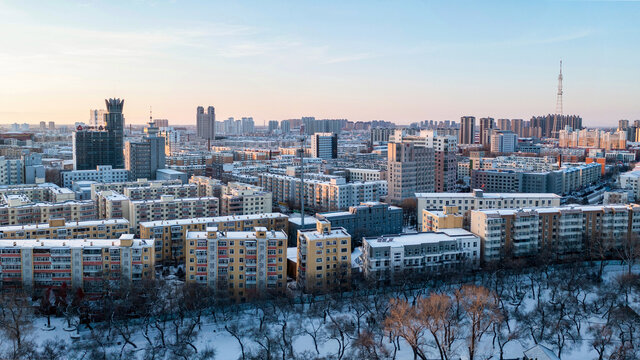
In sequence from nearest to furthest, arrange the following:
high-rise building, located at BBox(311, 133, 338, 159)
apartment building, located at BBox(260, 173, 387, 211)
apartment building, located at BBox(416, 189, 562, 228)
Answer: apartment building, located at BBox(416, 189, 562, 228), apartment building, located at BBox(260, 173, 387, 211), high-rise building, located at BBox(311, 133, 338, 159)

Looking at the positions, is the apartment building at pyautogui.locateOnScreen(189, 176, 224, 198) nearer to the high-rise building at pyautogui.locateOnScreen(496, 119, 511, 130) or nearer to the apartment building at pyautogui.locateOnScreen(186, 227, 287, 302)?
the apartment building at pyautogui.locateOnScreen(186, 227, 287, 302)

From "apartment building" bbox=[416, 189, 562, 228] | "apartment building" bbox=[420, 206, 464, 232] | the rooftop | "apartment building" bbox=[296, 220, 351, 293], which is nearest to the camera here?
"apartment building" bbox=[296, 220, 351, 293]

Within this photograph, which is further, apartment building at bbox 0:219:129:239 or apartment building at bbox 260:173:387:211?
apartment building at bbox 260:173:387:211

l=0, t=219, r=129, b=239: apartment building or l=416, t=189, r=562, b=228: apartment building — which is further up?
l=416, t=189, r=562, b=228: apartment building

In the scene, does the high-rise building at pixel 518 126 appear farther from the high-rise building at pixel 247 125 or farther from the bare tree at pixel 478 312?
the bare tree at pixel 478 312

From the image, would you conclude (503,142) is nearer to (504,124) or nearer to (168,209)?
(504,124)

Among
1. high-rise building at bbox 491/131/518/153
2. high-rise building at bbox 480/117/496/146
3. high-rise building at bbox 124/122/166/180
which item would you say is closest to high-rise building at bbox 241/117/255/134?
high-rise building at bbox 480/117/496/146

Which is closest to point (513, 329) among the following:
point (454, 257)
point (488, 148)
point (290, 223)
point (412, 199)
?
point (454, 257)
